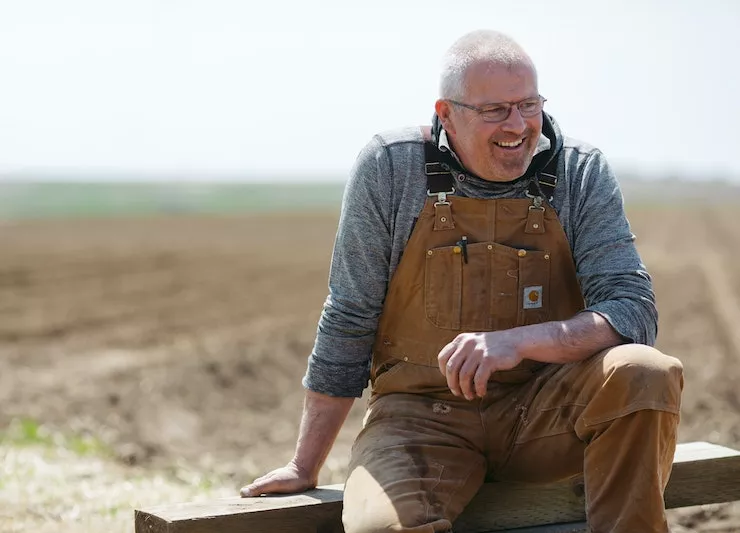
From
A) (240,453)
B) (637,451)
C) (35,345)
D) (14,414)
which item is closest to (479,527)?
(637,451)

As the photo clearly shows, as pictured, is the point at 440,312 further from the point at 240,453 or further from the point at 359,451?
the point at 240,453

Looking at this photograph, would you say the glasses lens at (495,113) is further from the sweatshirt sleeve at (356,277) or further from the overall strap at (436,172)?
the sweatshirt sleeve at (356,277)

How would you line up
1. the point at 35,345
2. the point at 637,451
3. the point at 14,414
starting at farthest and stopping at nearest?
the point at 35,345, the point at 14,414, the point at 637,451

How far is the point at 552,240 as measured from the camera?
3.44m

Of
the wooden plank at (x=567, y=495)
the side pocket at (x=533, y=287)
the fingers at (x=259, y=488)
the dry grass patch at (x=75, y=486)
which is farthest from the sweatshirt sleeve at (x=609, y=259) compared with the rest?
the dry grass patch at (x=75, y=486)

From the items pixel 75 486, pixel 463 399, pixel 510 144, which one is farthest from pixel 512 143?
pixel 75 486

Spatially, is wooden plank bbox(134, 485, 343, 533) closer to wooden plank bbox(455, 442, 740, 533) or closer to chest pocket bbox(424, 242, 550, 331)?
wooden plank bbox(455, 442, 740, 533)

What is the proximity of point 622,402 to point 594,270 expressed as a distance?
0.52 m

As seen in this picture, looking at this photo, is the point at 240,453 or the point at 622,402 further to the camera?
the point at 240,453

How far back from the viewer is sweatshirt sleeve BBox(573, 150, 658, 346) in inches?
128

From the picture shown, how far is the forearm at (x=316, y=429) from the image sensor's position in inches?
138

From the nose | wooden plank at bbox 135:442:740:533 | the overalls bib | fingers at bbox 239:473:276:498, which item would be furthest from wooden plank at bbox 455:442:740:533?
the nose

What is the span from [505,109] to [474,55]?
0.60 ft

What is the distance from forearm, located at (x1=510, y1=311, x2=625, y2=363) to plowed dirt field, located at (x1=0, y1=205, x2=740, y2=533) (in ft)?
6.78
